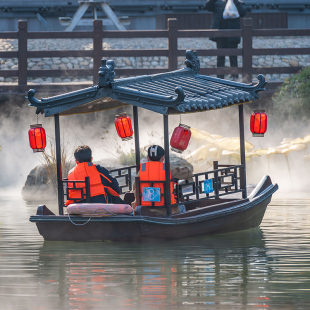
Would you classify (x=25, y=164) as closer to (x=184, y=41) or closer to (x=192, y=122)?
(x=192, y=122)

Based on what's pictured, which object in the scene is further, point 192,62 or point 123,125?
point 192,62

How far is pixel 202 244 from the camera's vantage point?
944cm

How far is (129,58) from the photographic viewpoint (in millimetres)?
22250

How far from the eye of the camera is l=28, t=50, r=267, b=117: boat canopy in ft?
29.6

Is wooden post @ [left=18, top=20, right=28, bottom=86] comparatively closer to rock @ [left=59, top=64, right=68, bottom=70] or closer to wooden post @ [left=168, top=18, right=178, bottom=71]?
wooden post @ [left=168, top=18, right=178, bottom=71]

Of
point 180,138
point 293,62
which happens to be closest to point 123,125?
point 180,138

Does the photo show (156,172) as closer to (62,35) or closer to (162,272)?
(162,272)

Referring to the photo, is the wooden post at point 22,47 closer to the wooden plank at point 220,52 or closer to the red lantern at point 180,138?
the wooden plank at point 220,52

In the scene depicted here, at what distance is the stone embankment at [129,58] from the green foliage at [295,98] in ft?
12.4

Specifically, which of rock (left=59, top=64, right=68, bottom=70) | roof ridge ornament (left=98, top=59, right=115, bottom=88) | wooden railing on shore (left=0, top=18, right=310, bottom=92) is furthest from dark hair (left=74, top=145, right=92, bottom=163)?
rock (left=59, top=64, right=68, bottom=70)

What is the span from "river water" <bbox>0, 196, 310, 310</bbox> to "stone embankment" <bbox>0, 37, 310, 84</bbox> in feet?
37.9

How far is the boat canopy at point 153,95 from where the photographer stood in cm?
902

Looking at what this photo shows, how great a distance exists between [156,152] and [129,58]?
1322cm

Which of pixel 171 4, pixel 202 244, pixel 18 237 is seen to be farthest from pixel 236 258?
pixel 171 4
